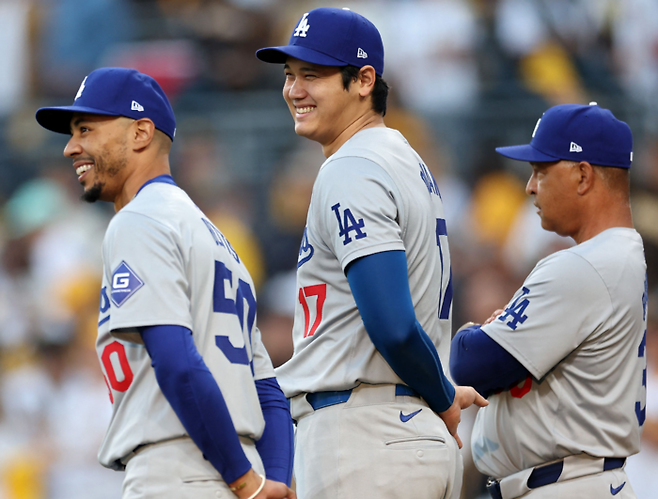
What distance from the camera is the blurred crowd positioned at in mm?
7273

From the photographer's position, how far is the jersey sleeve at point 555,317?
3.04m

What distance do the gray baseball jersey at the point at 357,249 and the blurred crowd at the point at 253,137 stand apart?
13.3 feet

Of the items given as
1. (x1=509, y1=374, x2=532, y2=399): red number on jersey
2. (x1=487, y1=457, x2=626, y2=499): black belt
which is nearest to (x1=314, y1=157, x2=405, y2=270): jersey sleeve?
(x1=509, y1=374, x2=532, y2=399): red number on jersey

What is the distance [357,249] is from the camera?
2.53 m

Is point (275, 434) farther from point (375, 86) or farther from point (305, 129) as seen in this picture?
point (375, 86)

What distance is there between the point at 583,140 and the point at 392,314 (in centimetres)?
125

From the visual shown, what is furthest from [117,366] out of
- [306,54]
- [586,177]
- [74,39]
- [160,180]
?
[74,39]

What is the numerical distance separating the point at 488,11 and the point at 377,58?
21.8ft

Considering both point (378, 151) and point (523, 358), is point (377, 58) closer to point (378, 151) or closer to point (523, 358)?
point (378, 151)

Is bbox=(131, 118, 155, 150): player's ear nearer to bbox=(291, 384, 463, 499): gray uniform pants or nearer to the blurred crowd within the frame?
bbox=(291, 384, 463, 499): gray uniform pants

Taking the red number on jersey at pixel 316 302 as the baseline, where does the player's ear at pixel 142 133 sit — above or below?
above

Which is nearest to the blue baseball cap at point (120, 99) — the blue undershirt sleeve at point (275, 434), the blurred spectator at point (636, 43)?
the blue undershirt sleeve at point (275, 434)

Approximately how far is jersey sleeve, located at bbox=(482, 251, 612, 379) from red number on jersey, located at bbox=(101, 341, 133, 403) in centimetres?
128

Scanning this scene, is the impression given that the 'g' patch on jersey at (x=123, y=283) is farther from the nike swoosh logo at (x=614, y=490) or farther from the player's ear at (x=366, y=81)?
the nike swoosh logo at (x=614, y=490)
